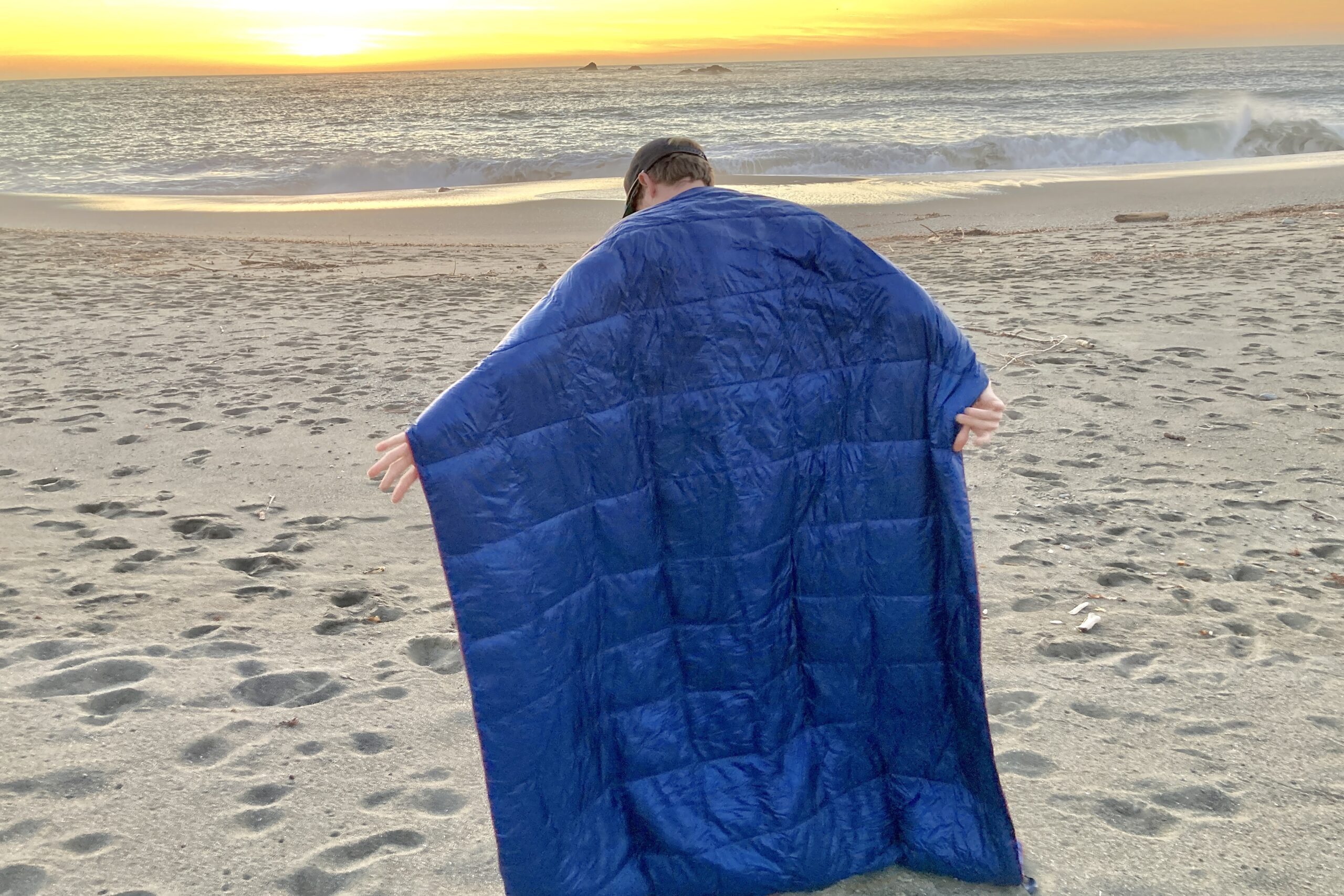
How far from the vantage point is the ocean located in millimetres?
24172

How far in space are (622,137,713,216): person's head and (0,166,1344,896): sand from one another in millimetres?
1690

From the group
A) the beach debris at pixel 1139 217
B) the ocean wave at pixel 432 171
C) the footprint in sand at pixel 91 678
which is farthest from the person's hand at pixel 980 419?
the ocean wave at pixel 432 171

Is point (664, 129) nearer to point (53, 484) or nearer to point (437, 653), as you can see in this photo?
point (53, 484)

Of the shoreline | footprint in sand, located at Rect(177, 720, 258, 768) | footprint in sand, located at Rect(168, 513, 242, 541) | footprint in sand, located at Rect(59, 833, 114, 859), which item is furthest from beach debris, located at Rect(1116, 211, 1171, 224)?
footprint in sand, located at Rect(59, 833, 114, 859)

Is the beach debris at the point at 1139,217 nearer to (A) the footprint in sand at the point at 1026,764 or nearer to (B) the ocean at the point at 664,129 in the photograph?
(B) the ocean at the point at 664,129

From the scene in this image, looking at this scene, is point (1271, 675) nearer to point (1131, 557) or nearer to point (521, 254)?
point (1131, 557)

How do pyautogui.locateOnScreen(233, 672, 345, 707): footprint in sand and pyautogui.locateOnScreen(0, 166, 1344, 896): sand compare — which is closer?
pyautogui.locateOnScreen(0, 166, 1344, 896): sand

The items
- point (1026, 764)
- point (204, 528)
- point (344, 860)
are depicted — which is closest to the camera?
point (344, 860)

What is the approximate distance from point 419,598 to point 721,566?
210 centimetres

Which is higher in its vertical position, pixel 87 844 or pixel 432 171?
pixel 432 171

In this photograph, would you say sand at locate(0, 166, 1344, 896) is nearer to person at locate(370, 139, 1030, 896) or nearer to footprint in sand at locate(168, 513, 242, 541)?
footprint in sand at locate(168, 513, 242, 541)

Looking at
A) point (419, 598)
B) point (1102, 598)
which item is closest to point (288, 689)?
point (419, 598)

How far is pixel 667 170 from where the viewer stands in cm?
225

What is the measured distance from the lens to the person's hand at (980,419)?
2182mm
